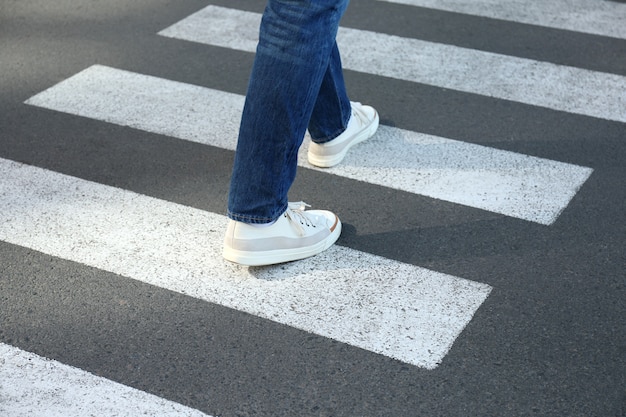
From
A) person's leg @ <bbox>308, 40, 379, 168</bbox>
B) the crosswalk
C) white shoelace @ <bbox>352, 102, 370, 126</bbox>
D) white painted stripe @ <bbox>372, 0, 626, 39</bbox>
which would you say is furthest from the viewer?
white painted stripe @ <bbox>372, 0, 626, 39</bbox>

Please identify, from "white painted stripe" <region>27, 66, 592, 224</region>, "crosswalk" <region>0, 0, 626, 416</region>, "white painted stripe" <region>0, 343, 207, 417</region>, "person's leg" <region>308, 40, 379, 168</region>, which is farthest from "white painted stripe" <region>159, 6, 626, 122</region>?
"white painted stripe" <region>0, 343, 207, 417</region>

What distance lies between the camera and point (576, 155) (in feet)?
11.7

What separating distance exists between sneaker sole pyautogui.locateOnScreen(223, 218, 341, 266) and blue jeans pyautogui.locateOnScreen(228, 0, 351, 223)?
10 cm

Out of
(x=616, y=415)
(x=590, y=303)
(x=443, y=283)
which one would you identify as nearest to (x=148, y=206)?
(x=443, y=283)

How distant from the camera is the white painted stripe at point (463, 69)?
4.07 m

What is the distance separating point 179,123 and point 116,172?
0.47 m

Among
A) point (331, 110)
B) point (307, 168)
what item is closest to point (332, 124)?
point (331, 110)

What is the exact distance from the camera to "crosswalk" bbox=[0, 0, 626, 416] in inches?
98.6

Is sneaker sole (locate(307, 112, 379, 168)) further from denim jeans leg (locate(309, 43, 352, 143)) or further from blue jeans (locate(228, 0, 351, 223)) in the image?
blue jeans (locate(228, 0, 351, 223))

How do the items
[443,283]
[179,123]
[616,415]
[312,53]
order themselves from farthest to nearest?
[179,123], [443,283], [312,53], [616,415]

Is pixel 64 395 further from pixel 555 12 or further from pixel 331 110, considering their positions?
pixel 555 12

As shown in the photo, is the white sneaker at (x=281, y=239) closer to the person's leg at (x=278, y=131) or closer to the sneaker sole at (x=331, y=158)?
the person's leg at (x=278, y=131)

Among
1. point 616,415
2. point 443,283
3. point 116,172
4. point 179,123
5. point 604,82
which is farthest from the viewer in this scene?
point 604,82

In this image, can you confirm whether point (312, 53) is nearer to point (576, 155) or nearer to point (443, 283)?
point (443, 283)
